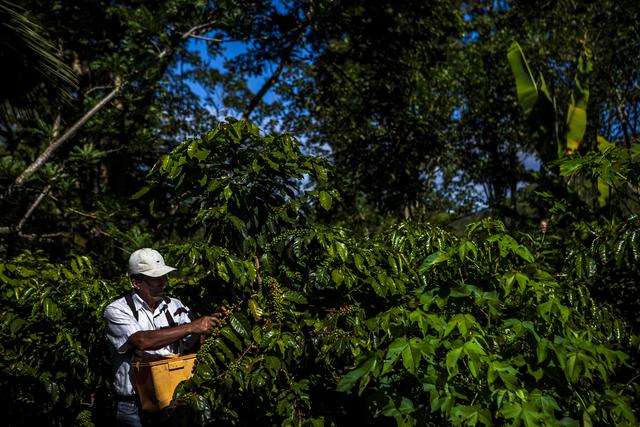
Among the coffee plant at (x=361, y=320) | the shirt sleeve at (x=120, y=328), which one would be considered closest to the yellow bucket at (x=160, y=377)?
the coffee plant at (x=361, y=320)

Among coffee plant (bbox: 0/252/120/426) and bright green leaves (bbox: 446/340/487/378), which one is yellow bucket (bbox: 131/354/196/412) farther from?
bright green leaves (bbox: 446/340/487/378)

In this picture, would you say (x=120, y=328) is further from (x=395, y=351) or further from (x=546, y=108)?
(x=546, y=108)

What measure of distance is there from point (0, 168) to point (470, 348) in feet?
18.9

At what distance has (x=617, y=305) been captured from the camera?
3744 millimetres

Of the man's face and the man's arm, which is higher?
the man's face

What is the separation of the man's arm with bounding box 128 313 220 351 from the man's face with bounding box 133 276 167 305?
1.17 feet

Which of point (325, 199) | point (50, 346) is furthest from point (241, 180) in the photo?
point (50, 346)

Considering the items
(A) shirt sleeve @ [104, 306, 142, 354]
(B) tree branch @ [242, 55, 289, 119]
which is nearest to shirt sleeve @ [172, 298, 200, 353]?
(A) shirt sleeve @ [104, 306, 142, 354]

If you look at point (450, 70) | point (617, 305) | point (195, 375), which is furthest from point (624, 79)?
point (195, 375)

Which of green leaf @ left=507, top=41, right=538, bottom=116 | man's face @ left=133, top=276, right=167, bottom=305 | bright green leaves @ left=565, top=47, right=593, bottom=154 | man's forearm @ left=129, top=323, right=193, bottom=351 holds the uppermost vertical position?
green leaf @ left=507, top=41, right=538, bottom=116

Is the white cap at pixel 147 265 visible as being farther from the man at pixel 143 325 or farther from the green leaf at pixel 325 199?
the green leaf at pixel 325 199

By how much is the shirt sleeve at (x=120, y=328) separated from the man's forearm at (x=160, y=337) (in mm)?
116

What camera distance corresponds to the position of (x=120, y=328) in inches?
108

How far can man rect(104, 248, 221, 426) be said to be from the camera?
261 cm
